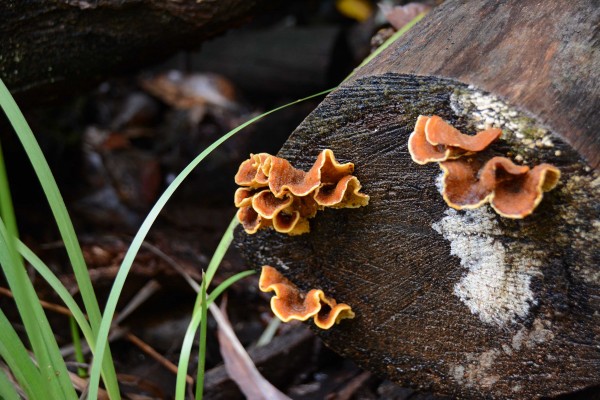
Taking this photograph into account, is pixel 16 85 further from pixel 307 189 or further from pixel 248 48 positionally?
pixel 248 48

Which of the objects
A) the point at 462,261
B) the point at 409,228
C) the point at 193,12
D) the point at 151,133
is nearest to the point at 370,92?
the point at 409,228

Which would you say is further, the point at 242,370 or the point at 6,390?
the point at 242,370

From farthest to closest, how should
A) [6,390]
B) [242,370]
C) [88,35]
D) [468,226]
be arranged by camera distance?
[88,35]
[242,370]
[468,226]
[6,390]

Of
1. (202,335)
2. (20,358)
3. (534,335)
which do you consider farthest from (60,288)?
(534,335)

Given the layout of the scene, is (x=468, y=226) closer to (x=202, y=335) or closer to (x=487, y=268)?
(x=487, y=268)

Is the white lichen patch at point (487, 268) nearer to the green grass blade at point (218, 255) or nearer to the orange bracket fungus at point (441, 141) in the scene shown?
the orange bracket fungus at point (441, 141)

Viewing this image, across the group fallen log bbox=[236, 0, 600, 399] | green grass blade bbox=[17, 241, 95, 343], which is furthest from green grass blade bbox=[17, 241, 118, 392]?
fallen log bbox=[236, 0, 600, 399]
